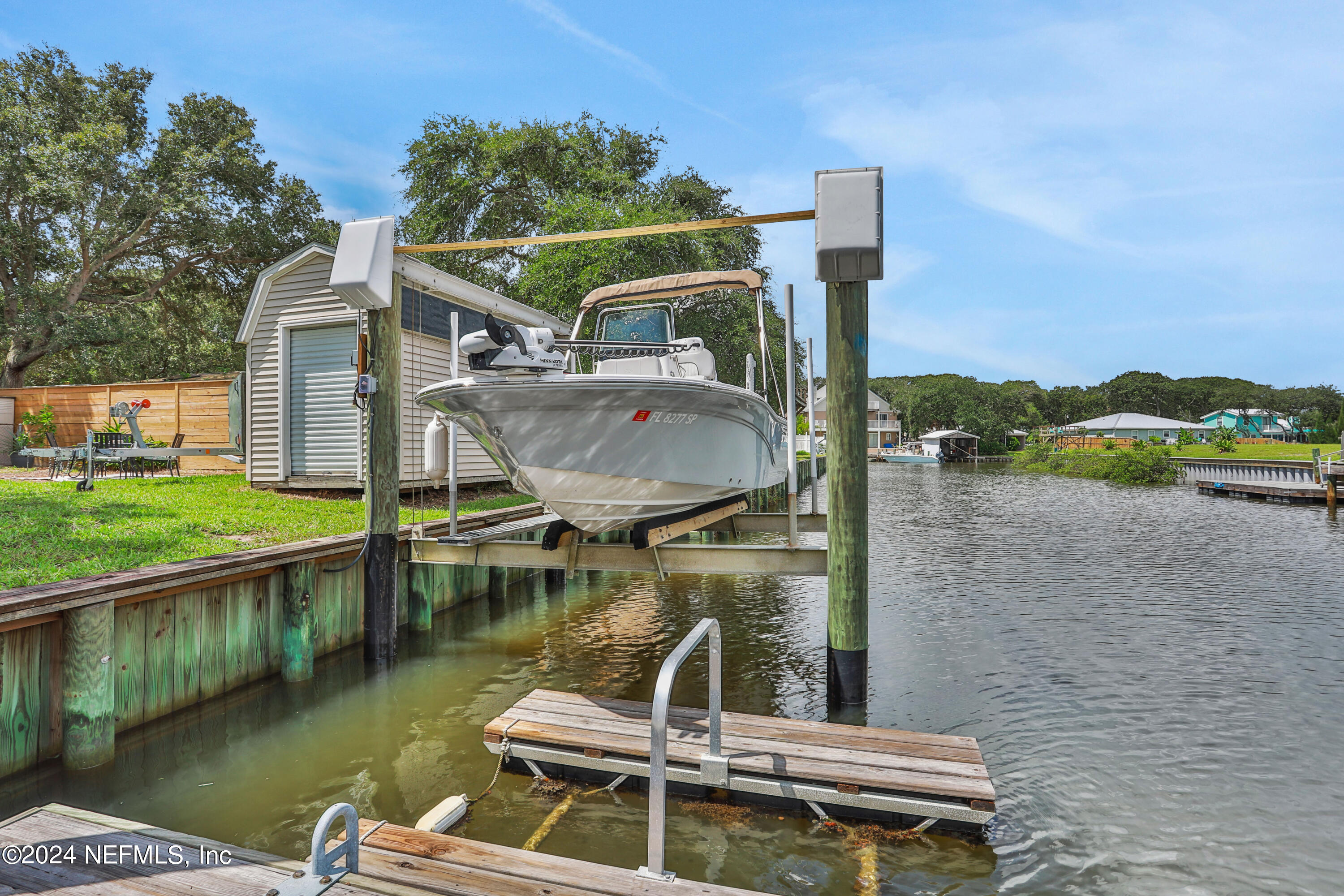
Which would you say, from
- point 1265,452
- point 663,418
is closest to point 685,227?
point 663,418

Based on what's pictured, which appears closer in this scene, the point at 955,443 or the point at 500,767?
the point at 500,767

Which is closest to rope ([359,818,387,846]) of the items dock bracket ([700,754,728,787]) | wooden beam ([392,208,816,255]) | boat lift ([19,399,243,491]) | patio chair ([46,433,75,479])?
dock bracket ([700,754,728,787])

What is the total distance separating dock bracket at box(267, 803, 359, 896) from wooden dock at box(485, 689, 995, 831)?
1864 millimetres

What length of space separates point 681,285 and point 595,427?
274cm

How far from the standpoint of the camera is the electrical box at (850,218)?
484cm

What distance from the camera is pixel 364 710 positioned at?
5.63m

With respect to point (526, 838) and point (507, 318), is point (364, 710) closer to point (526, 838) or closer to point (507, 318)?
point (526, 838)

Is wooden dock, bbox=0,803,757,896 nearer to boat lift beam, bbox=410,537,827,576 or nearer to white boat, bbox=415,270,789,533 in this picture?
white boat, bbox=415,270,789,533

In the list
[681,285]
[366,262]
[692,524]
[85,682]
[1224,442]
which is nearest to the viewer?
[85,682]

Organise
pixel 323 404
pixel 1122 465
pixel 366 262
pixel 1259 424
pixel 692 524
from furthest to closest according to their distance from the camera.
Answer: pixel 1259 424 → pixel 1122 465 → pixel 323 404 → pixel 692 524 → pixel 366 262

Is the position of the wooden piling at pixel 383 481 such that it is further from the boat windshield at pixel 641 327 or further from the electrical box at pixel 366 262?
the boat windshield at pixel 641 327

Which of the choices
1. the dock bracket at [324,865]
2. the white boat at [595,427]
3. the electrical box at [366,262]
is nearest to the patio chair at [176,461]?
the electrical box at [366,262]

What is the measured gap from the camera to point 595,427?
4953 millimetres

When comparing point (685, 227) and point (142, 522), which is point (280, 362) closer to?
point (142, 522)
